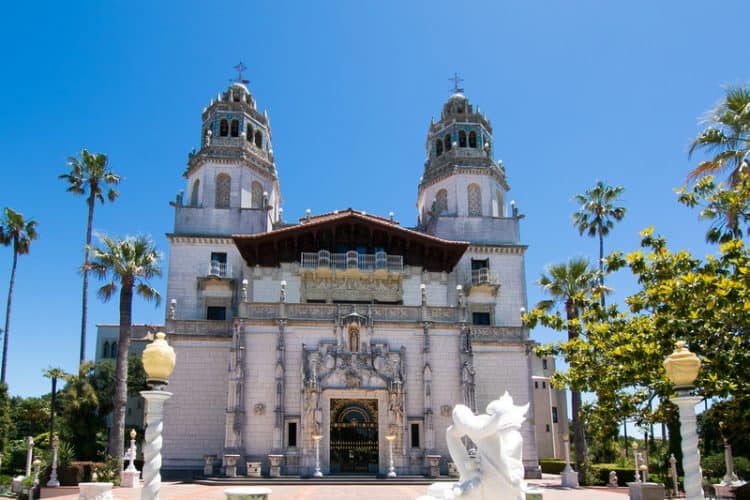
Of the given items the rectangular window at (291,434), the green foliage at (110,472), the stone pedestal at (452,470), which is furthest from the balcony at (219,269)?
the stone pedestal at (452,470)

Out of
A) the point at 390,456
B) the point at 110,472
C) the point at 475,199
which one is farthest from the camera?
the point at 475,199

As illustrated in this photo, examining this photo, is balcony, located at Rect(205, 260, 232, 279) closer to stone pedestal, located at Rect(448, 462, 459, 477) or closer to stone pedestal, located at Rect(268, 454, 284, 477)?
stone pedestal, located at Rect(268, 454, 284, 477)

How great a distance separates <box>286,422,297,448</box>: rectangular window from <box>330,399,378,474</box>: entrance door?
76.8 inches

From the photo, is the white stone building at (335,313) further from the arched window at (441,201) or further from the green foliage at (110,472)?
the green foliage at (110,472)

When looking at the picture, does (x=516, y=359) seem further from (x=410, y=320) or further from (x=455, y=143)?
(x=455, y=143)

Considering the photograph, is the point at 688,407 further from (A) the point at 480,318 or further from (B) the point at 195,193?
(B) the point at 195,193

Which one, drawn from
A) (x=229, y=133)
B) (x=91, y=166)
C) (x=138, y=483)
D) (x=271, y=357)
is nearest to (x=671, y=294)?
(x=271, y=357)

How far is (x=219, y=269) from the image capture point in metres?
39.4

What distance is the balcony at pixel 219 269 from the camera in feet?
129

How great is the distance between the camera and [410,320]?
36.0 metres

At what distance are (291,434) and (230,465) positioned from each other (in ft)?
11.4

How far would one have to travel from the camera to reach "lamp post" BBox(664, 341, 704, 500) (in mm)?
11172

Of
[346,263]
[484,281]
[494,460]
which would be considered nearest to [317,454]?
[346,263]

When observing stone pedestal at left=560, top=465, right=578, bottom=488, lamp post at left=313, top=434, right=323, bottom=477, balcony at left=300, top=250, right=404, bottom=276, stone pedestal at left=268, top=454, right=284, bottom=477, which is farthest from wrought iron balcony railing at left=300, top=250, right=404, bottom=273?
stone pedestal at left=560, top=465, right=578, bottom=488
